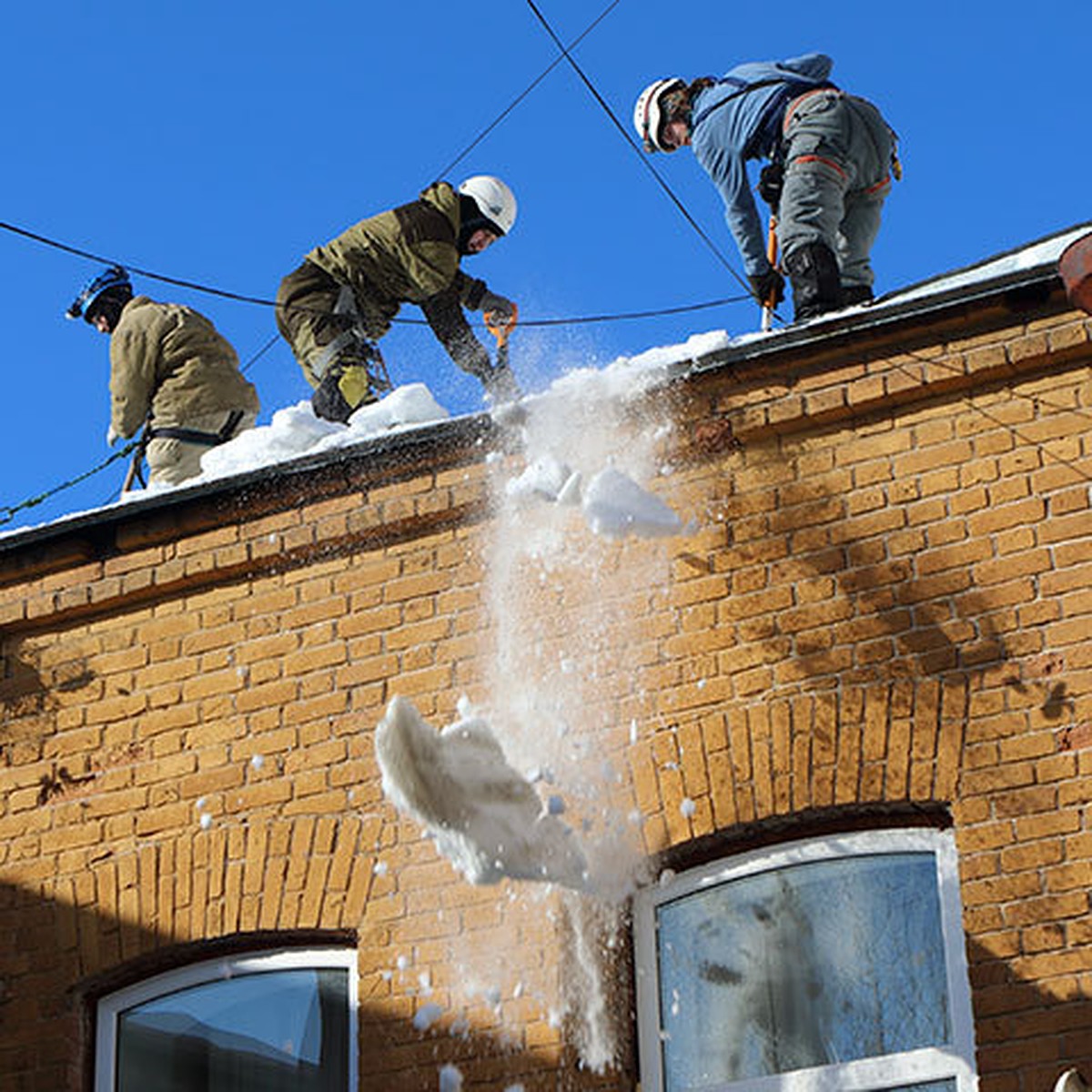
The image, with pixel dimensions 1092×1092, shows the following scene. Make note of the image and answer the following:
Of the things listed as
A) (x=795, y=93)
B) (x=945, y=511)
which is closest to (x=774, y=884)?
(x=945, y=511)

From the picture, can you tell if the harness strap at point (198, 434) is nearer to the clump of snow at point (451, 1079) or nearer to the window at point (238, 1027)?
the window at point (238, 1027)

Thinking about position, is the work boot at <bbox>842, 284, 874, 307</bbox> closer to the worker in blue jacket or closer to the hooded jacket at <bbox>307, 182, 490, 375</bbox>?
the worker in blue jacket

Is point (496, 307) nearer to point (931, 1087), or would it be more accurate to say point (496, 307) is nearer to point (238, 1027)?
point (238, 1027)

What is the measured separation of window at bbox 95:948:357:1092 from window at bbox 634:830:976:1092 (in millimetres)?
1189

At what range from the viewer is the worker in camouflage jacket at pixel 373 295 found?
10492 millimetres

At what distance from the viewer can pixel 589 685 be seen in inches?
306

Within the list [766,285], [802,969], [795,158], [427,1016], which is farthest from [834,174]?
[427,1016]

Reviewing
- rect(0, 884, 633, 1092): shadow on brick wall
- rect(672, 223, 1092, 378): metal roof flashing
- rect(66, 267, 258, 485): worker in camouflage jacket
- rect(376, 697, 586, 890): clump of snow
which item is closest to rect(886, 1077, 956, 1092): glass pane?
rect(376, 697, 586, 890): clump of snow

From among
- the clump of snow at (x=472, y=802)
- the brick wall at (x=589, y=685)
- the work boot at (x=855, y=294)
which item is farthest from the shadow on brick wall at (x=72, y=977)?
the work boot at (x=855, y=294)

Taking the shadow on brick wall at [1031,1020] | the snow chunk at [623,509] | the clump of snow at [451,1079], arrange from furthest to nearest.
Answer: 1. the snow chunk at [623,509]
2. the clump of snow at [451,1079]
3. the shadow on brick wall at [1031,1020]

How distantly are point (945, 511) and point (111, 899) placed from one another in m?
3.37

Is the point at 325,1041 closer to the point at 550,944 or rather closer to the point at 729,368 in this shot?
the point at 550,944

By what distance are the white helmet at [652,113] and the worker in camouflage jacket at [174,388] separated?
2.38 metres

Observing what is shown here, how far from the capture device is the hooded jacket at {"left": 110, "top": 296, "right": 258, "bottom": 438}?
1095 cm
